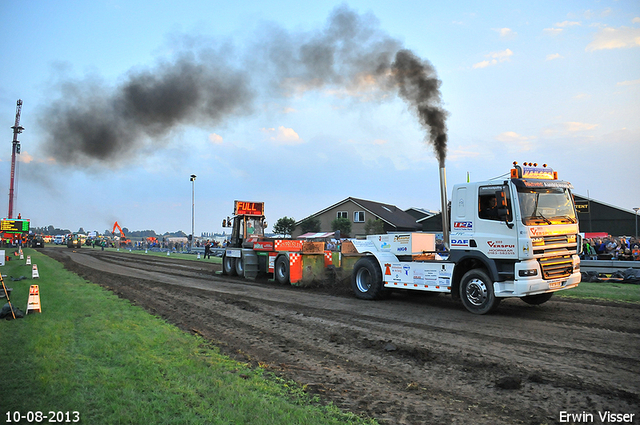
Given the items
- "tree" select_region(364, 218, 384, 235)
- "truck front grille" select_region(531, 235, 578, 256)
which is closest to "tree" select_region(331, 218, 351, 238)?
"tree" select_region(364, 218, 384, 235)

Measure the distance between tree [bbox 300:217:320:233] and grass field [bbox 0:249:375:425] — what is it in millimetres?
38862

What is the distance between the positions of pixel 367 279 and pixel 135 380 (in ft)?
26.6

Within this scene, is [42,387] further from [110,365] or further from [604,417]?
[604,417]

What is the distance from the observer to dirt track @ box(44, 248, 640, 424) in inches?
177

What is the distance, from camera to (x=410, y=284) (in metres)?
10.7


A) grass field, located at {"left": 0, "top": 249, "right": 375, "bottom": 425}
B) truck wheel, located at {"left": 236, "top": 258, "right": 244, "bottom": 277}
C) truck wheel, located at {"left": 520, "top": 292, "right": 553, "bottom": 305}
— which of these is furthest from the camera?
truck wheel, located at {"left": 236, "top": 258, "right": 244, "bottom": 277}

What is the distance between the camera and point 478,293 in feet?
30.2

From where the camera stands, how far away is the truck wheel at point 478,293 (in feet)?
29.4

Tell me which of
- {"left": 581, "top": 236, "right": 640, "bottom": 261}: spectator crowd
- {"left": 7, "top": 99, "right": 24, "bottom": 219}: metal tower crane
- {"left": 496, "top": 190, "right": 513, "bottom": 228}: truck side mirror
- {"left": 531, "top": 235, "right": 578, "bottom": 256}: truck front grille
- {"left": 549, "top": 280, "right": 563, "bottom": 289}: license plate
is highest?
{"left": 7, "top": 99, "right": 24, "bottom": 219}: metal tower crane

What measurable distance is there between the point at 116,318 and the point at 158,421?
5.70 metres

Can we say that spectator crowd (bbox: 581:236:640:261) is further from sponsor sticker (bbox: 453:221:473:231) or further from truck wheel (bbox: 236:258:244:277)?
truck wheel (bbox: 236:258:244:277)

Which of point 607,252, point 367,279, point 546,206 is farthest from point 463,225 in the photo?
point 607,252

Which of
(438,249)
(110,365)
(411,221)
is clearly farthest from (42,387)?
(411,221)

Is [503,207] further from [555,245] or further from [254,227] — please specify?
[254,227]
